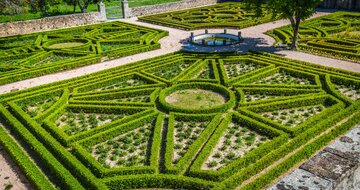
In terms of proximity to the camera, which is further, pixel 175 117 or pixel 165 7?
pixel 165 7

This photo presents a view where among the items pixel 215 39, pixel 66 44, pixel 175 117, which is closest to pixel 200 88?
pixel 175 117

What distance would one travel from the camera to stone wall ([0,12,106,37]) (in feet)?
117

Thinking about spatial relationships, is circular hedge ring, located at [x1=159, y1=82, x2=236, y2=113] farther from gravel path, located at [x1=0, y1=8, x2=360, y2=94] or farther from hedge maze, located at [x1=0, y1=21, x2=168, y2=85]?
hedge maze, located at [x1=0, y1=21, x2=168, y2=85]

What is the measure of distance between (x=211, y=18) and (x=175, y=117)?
82.9ft

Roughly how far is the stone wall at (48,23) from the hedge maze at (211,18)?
6033mm

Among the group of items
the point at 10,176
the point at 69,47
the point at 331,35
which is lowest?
the point at 10,176

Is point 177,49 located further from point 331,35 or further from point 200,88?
point 331,35

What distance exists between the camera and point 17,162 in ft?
45.5

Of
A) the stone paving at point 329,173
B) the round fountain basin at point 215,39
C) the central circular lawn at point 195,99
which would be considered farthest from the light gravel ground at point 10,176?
the round fountain basin at point 215,39

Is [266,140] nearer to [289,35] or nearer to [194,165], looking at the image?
[194,165]

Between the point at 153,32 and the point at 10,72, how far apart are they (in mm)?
14716

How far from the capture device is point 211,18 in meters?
39.8

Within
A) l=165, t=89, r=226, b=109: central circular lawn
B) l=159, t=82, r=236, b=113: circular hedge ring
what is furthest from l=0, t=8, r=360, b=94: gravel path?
l=165, t=89, r=226, b=109: central circular lawn

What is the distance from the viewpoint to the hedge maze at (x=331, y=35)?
25.7m
